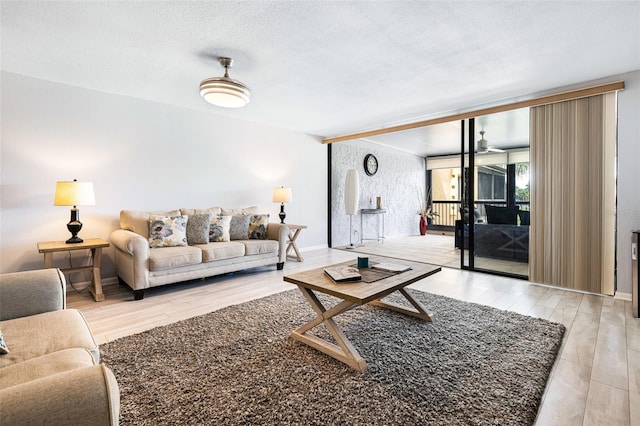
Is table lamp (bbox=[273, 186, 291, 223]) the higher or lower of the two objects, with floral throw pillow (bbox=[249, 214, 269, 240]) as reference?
higher

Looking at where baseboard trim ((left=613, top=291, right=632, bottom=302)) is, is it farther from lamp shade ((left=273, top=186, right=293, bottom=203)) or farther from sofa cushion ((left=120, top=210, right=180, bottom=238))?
sofa cushion ((left=120, top=210, right=180, bottom=238))

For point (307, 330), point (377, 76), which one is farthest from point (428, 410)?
point (377, 76)

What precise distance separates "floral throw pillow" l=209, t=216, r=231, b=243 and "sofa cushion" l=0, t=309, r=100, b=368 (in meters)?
2.31

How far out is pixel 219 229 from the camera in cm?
389

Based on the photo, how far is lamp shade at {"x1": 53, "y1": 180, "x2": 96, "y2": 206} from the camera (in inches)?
115

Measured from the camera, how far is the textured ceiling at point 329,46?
2.02m

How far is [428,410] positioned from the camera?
143 cm

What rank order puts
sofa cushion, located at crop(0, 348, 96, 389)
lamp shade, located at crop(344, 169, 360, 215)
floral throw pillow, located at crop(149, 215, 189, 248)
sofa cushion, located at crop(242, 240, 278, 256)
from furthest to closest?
1. lamp shade, located at crop(344, 169, 360, 215)
2. sofa cushion, located at crop(242, 240, 278, 256)
3. floral throw pillow, located at crop(149, 215, 189, 248)
4. sofa cushion, located at crop(0, 348, 96, 389)

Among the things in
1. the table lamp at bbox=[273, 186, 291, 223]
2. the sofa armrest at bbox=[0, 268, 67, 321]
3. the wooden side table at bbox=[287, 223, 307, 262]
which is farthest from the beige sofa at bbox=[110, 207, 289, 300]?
the sofa armrest at bbox=[0, 268, 67, 321]

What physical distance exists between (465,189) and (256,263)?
9.90 ft

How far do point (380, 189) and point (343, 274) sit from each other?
17.6ft

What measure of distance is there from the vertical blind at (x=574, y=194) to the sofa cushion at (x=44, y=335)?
4114 mm

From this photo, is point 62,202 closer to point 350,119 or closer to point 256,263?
point 256,263

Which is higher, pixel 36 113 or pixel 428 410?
pixel 36 113
